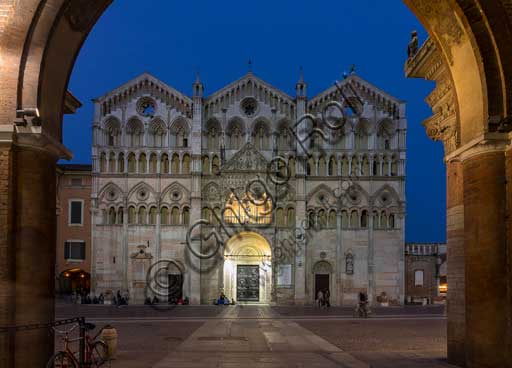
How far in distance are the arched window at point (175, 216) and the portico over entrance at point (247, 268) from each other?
181 inches

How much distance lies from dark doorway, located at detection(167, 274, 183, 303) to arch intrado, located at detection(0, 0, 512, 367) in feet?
124

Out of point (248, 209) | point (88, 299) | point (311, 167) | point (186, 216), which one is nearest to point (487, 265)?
point (248, 209)

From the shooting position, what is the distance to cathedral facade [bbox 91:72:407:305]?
50.4 metres

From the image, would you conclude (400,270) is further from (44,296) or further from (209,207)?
(44,296)

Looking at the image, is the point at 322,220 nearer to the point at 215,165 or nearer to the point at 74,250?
the point at 215,165

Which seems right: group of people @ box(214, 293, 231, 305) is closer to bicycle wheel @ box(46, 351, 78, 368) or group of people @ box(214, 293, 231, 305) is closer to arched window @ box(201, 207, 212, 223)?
arched window @ box(201, 207, 212, 223)

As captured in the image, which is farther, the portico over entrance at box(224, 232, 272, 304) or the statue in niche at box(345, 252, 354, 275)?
the portico over entrance at box(224, 232, 272, 304)

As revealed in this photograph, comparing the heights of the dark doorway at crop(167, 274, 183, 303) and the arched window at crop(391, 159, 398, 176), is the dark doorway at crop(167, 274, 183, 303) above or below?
below

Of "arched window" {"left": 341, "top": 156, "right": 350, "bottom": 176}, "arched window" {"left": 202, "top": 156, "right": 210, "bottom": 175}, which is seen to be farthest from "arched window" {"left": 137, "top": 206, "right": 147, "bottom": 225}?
"arched window" {"left": 341, "top": 156, "right": 350, "bottom": 176}

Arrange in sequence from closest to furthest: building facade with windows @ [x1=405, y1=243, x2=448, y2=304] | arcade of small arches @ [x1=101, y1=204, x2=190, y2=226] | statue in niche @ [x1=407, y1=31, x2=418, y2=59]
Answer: statue in niche @ [x1=407, y1=31, x2=418, y2=59], arcade of small arches @ [x1=101, y1=204, x2=190, y2=226], building facade with windows @ [x1=405, y1=243, x2=448, y2=304]

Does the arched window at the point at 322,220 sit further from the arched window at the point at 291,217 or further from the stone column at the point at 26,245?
the stone column at the point at 26,245

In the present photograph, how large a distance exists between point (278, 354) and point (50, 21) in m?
11.4

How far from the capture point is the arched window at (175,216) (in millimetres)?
50938

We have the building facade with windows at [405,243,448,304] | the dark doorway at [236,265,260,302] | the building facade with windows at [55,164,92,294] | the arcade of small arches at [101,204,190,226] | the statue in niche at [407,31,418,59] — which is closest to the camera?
the statue in niche at [407,31,418,59]
